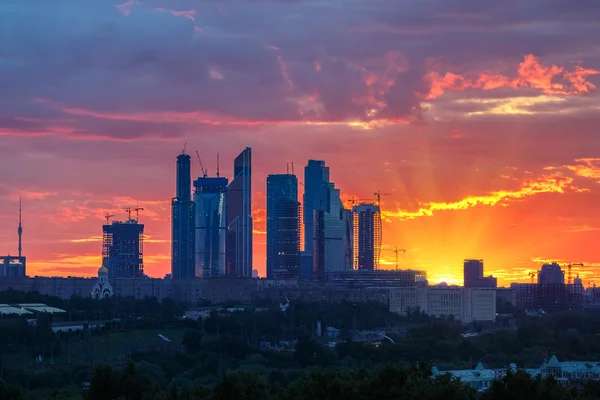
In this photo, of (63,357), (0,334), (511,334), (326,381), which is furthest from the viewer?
(511,334)

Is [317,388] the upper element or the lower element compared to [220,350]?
lower

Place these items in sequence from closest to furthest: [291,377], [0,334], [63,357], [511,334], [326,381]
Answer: [326,381] → [291,377] → [63,357] → [0,334] → [511,334]

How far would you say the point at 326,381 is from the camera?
279 ft

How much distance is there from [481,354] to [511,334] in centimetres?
2359

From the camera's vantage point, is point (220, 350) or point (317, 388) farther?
point (220, 350)

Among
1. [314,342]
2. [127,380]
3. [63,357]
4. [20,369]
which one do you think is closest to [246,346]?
[314,342]

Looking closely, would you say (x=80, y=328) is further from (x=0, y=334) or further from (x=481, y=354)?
(x=481, y=354)

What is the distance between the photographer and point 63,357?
14688 cm

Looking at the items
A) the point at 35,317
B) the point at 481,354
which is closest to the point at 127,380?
the point at 481,354

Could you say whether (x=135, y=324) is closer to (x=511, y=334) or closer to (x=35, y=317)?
(x=35, y=317)

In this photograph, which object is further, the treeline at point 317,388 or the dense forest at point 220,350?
the dense forest at point 220,350

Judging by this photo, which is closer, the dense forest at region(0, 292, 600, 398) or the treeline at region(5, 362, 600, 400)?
the treeline at region(5, 362, 600, 400)

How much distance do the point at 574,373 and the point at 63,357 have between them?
47144 millimetres

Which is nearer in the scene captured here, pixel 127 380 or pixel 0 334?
pixel 127 380
